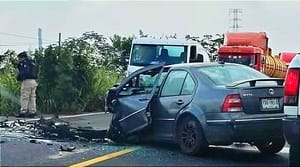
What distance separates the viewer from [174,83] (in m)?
9.39

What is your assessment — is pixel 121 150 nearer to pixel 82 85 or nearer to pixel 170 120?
pixel 170 120

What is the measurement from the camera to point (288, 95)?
22.8 ft

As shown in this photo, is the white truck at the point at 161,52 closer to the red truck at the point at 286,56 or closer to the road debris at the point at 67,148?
the road debris at the point at 67,148

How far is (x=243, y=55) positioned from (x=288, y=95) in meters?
15.8

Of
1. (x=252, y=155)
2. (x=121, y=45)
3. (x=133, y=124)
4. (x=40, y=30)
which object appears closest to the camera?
(x=252, y=155)

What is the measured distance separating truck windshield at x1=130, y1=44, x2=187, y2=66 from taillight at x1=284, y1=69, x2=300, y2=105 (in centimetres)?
1138

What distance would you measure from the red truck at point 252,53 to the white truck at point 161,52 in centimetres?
336

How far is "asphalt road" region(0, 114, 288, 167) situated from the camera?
815cm

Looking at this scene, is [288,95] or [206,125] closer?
[288,95]

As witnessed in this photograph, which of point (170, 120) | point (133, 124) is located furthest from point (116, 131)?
point (170, 120)

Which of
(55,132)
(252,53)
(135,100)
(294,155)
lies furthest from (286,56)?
(294,155)

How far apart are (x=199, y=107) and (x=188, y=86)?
0.60 meters

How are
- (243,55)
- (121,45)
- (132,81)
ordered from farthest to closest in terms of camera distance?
(121,45), (243,55), (132,81)

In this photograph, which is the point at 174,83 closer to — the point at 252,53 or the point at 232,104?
the point at 232,104
